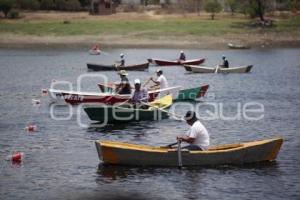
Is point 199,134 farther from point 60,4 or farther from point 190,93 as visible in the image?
point 60,4

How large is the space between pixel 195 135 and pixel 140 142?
565 centimetres

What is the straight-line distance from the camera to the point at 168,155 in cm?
2475

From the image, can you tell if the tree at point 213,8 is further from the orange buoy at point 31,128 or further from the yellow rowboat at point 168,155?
the yellow rowboat at point 168,155

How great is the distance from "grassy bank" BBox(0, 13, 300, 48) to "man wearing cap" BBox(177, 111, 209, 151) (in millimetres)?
63478

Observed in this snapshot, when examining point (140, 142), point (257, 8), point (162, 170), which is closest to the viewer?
point (162, 170)

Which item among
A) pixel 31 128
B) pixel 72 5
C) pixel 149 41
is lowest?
pixel 149 41

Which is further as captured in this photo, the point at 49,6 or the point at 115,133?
the point at 49,6

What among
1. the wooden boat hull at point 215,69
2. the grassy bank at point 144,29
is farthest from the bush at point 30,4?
the wooden boat hull at point 215,69

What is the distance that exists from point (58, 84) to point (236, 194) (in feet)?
110

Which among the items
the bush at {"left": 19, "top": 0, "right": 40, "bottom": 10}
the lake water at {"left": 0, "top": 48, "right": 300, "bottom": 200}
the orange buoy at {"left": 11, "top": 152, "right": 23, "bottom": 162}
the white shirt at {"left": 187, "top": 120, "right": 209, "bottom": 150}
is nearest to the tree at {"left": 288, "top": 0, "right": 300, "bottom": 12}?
the bush at {"left": 19, "top": 0, "right": 40, "bottom": 10}

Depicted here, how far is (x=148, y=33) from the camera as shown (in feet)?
293

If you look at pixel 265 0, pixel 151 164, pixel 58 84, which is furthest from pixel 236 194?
pixel 265 0

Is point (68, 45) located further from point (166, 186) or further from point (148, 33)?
point (166, 186)

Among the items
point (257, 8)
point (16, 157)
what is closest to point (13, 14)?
point (257, 8)
